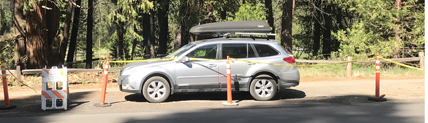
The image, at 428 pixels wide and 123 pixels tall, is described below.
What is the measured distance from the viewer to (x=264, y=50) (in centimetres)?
1035

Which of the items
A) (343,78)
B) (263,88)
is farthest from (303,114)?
(343,78)

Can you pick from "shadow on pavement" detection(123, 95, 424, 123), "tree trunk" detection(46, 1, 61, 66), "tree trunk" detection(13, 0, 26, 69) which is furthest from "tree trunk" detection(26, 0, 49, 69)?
"shadow on pavement" detection(123, 95, 424, 123)

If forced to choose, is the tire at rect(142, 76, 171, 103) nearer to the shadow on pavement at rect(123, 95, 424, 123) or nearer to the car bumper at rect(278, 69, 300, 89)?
the shadow on pavement at rect(123, 95, 424, 123)

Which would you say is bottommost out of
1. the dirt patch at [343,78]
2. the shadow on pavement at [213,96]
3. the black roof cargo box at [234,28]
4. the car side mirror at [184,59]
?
the shadow on pavement at [213,96]

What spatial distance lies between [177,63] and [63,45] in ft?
56.3

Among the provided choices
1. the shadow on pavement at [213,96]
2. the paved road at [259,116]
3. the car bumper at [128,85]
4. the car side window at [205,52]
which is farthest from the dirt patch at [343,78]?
the car bumper at [128,85]

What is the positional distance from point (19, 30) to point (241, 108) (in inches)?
470

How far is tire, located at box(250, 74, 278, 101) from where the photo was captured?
33.2ft

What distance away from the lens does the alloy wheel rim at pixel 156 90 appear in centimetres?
978

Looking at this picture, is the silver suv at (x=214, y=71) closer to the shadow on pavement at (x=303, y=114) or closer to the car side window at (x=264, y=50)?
the car side window at (x=264, y=50)

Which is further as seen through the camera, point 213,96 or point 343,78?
point 343,78

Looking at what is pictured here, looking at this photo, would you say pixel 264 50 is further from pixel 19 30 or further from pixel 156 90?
pixel 19 30

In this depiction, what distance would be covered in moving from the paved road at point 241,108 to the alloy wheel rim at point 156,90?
25cm

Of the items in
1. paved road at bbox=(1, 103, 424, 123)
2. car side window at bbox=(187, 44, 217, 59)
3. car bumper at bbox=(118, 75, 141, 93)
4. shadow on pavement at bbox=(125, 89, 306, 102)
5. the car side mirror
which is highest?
car side window at bbox=(187, 44, 217, 59)
